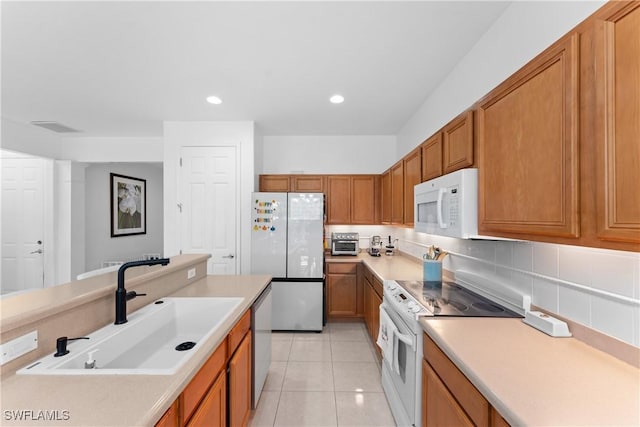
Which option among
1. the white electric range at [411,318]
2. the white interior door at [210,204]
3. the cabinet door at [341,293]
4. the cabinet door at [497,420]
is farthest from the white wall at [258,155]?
the cabinet door at [497,420]

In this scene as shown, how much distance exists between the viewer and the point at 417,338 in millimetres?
1589

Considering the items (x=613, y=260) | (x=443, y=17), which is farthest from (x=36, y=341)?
(x=443, y=17)

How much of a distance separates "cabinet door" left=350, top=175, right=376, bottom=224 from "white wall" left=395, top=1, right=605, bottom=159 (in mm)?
1563

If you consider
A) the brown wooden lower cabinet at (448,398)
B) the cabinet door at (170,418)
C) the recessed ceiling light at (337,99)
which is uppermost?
the recessed ceiling light at (337,99)

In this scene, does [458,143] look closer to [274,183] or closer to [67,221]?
[274,183]

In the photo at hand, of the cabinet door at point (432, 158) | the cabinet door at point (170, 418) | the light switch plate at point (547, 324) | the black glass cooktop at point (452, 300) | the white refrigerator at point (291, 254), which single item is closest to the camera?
the cabinet door at point (170, 418)

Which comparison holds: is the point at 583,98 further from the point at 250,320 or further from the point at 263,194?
the point at 263,194

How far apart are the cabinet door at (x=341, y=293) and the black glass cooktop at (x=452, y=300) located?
1.51m

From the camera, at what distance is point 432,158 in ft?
7.04

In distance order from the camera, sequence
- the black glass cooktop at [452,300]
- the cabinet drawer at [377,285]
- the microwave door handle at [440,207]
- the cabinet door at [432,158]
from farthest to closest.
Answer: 1. the cabinet drawer at [377,285]
2. the cabinet door at [432,158]
3. the microwave door handle at [440,207]
4. the black glass cooktop at [452,300]

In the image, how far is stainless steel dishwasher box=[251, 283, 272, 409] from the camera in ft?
6.61

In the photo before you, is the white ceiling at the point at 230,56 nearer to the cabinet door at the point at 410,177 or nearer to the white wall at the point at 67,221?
the cabinet door at the point at 410,177

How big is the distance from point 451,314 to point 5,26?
3407 millimetres

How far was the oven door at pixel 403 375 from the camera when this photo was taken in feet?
5.37
